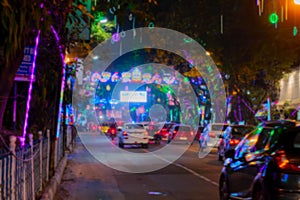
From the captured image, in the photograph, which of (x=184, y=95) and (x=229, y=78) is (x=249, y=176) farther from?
(x=184, y=95)

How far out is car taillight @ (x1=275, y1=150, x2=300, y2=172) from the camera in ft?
21.7

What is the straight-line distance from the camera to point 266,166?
711 cm

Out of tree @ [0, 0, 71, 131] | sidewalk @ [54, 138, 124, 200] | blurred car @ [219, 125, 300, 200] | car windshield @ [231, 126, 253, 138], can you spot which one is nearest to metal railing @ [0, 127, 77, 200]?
tree @ [0, 0, 71, 131]

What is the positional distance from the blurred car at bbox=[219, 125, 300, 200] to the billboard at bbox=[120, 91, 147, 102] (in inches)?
→ 2261

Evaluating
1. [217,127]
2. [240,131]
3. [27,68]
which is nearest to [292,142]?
[27,68]

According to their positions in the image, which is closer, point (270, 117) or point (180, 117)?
point (270, 117)

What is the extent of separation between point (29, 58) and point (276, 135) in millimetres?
4350

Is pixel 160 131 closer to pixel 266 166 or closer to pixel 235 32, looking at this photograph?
pixel 235 32

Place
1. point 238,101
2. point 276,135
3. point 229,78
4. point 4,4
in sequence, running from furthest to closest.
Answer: point 238,101 < point 229,78 < point 276,135 < point 4,4

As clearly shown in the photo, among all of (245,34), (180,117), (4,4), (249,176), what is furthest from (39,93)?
(180,117)

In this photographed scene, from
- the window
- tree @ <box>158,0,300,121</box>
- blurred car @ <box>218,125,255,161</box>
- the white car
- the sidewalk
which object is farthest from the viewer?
the white car

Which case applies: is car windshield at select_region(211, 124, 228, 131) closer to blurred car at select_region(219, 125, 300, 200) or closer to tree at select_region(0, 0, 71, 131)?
blurred car at select_region(219, 125, 300, 200)

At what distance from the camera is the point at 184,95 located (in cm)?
4500

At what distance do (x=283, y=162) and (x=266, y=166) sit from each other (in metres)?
0.39
